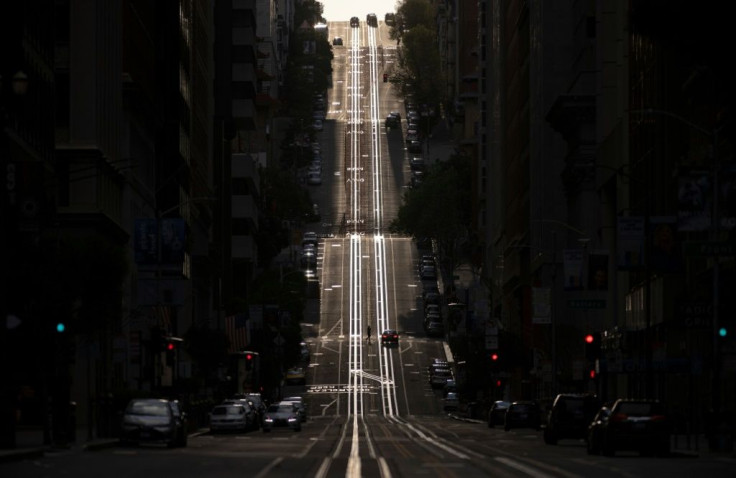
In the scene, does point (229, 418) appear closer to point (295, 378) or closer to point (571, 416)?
point (571, 416)

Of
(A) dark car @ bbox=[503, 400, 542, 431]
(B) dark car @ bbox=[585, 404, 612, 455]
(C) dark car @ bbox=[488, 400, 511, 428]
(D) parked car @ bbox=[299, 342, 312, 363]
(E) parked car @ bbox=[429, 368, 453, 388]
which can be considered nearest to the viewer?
(B) dark car @ bbox=[585, 404, 612, 455]

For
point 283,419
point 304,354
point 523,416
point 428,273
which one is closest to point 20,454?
point 283,419

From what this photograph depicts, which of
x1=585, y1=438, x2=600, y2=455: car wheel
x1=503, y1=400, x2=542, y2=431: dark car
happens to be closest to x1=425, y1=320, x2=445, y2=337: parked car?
x1=503, y1=400, x2=542, y2=431: dark car

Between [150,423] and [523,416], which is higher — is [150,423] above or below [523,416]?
above

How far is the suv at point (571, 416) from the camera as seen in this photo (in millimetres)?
60031

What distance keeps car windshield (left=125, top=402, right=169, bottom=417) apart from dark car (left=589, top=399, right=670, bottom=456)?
1403 centimetres

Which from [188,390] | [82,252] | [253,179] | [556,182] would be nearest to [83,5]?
[82,252]

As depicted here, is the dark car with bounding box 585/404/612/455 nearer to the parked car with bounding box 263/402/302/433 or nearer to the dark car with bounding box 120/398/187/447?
the dark car with bounding box 120/398/187/447

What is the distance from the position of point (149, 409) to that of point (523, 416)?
3027cm

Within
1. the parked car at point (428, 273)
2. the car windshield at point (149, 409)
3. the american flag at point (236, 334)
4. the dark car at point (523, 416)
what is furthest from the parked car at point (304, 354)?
the car windshield at point (149, 409)

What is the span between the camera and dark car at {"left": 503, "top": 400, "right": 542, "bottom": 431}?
82.1m

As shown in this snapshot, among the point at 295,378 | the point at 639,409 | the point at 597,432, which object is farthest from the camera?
the point at 295,378

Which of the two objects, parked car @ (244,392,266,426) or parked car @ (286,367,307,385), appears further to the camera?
parked car @ (286,367,307,385)

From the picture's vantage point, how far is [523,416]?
8225cm
